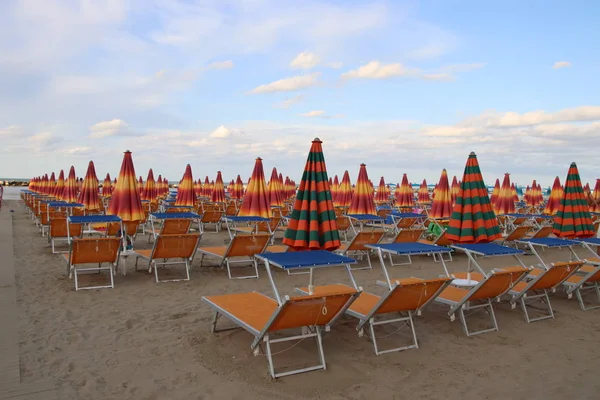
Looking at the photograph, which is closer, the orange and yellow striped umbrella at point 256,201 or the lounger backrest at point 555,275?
the lounger backrest at point 555,275

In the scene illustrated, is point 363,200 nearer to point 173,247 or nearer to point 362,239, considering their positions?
point 362,239

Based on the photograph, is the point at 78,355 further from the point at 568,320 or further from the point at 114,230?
the point at 114,230

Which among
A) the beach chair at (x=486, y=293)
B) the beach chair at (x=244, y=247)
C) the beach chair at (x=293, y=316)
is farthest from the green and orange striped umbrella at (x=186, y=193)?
the beach chair at (x=486, y=293)

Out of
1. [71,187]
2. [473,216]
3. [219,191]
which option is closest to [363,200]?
[473,216]

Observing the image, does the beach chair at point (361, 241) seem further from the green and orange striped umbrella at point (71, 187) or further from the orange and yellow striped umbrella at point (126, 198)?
the green and orange striped umbrella at point (71, 187)

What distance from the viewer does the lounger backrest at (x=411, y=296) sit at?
4.03m

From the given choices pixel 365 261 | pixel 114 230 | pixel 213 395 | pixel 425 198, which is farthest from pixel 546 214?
pixel 213 395

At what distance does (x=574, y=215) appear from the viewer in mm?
7883

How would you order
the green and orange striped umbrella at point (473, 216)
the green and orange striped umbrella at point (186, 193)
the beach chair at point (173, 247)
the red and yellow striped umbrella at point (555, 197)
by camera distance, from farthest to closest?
1. the red and yellow striped umbrella at point (555, 197)
2. the green and orange striped umbrella at point (186, 193)
3. the beach chair at point (173, 247)
4. the green and orange striped umbrella at point (473, 216)

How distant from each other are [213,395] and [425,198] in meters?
17.8

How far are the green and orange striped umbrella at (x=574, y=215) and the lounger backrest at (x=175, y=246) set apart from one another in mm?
6196

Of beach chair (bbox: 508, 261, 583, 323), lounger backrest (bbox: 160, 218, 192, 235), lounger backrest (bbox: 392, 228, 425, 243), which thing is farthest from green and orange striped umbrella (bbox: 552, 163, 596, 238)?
lounger backrest (bbox: 160, 218, 192, 235)

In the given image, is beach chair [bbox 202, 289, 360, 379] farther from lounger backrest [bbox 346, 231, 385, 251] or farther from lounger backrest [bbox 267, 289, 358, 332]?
lounger backrest [bbox 346, 231, 385, 251]

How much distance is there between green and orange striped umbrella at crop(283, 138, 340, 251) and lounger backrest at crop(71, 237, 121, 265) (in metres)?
3.08
